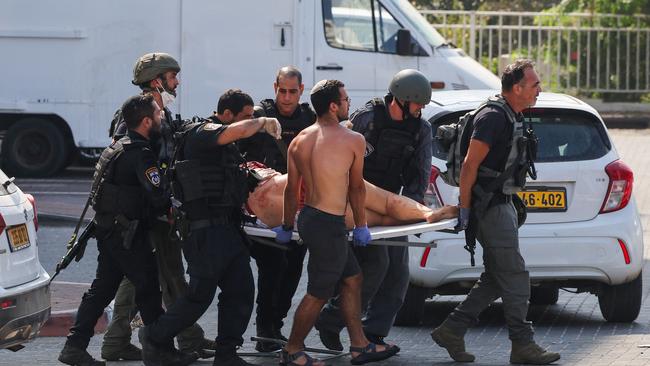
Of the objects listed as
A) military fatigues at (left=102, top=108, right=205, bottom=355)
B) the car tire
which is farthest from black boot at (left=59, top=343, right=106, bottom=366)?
the car tire

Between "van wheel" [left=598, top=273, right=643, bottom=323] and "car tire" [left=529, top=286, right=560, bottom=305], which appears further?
"car tire" [left=529, top=286, right=560, bottom=305]

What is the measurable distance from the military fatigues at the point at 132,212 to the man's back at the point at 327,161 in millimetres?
760

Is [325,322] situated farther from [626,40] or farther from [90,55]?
[626,40]

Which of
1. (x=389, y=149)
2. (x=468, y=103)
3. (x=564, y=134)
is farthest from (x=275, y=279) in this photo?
(x=564, y=134)

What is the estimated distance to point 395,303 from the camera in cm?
790

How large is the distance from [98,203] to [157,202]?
37cm

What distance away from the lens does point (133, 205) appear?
7363 mm

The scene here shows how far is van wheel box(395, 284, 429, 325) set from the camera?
896 centimetres

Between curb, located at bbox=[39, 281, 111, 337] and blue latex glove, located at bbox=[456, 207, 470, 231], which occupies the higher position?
blue latex glove, located at bbox=[456, 207, 470, 231]

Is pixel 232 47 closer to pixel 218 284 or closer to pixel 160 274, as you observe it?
pixel 160 274

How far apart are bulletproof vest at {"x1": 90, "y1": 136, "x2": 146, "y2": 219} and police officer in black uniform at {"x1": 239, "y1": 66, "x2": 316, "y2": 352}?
94 cm

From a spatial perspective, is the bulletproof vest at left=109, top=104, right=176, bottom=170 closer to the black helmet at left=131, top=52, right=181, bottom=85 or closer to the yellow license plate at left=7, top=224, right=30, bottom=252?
the black helmet at left=131, top=52, right=181, bottom=85

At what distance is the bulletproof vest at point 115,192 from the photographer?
735 centimetres

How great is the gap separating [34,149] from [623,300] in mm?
10062
